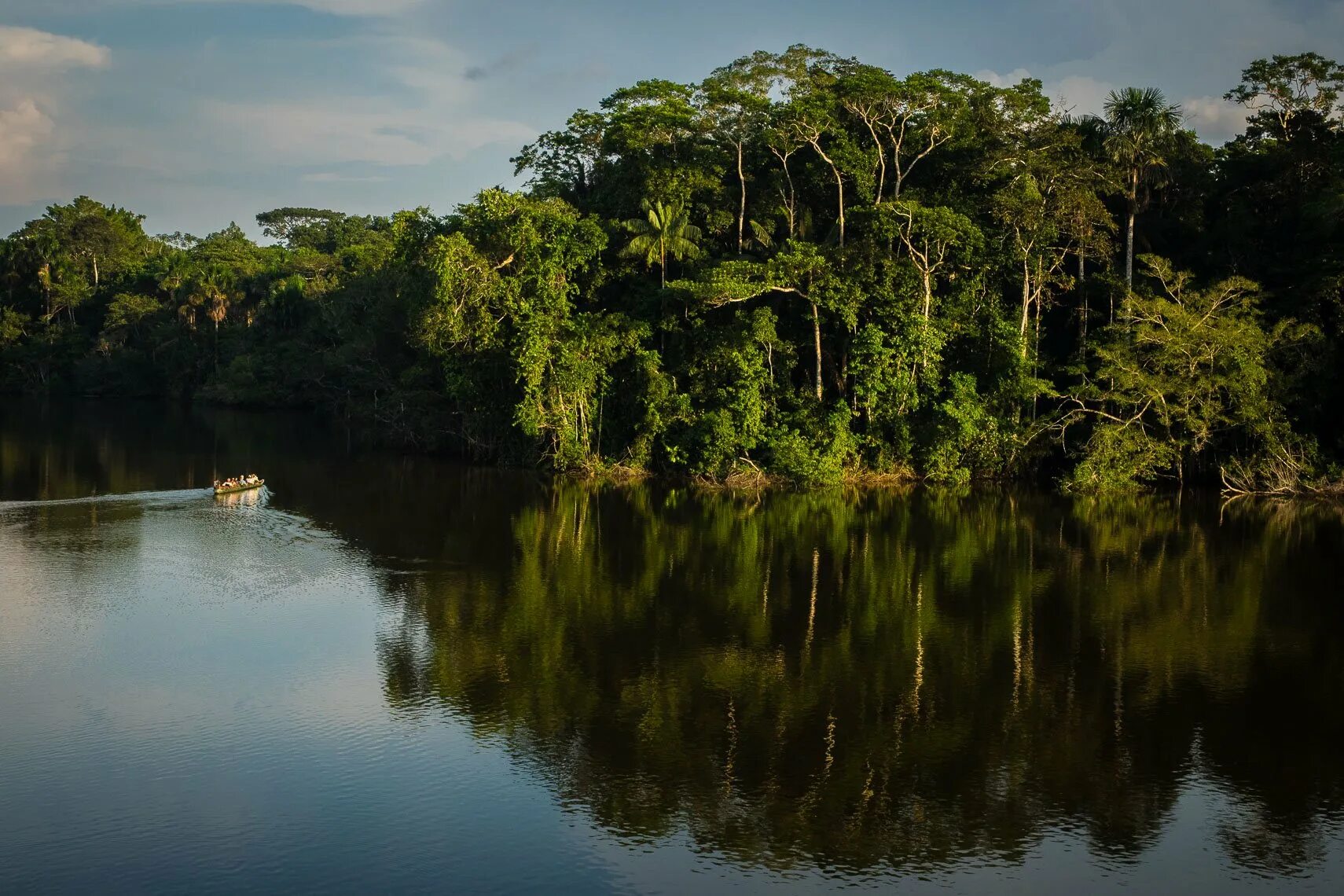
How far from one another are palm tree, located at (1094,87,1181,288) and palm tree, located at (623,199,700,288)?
46.4ft

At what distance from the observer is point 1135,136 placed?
3722 centimetres

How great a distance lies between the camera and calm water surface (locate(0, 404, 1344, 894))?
12125 mm

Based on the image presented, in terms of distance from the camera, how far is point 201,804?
508 inches

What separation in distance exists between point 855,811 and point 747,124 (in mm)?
31066

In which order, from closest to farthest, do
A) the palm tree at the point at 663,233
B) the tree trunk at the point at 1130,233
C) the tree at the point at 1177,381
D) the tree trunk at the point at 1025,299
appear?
the tree at the point at 1177,381
the tree trunk at the point at 1025,299
the tree trunk at the point at 1130,233
the palm tree at the point at 663,233

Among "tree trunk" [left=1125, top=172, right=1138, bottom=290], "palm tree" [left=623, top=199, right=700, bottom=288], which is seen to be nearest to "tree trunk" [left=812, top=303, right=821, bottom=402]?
"palm tree" [left=623, top=199, right=700, bottom=288]

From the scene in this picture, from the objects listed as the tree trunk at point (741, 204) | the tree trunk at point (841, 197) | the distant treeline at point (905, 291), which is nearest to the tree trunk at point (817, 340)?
the distant treeline at point (905, 291)

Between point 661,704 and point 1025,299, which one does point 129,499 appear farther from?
point 1025,299

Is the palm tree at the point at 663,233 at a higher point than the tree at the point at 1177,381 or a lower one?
higher

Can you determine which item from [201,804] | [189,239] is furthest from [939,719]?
[189,239]

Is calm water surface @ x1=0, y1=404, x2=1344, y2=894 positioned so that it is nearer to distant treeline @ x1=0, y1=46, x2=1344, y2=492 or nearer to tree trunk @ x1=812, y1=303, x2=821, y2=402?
distant treeline @ x1=0, y1=46, x2=1344, y2=492

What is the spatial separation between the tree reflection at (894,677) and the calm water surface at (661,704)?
73 millimetres

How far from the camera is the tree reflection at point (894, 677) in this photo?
43.5 ft

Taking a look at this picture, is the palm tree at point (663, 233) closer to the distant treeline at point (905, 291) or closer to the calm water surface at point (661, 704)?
the distant treeline at point (905, 291)
